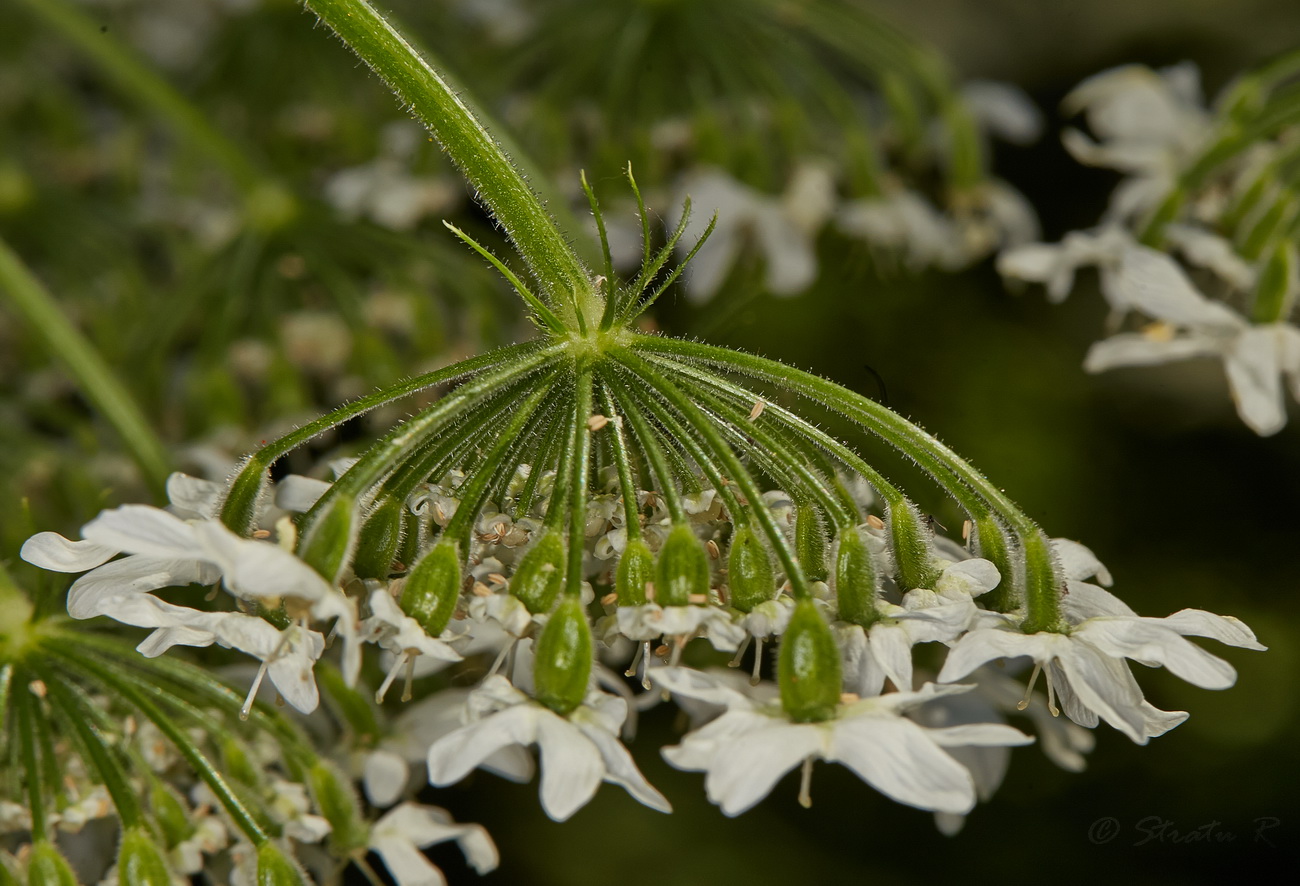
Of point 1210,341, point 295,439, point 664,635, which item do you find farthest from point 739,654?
point 1210,341

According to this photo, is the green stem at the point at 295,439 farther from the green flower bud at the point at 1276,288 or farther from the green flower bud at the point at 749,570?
the green flower bud at the point at 1276,288

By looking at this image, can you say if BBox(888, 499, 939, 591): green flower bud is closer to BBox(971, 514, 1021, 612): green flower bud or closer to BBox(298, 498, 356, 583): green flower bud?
BBox(971, 514, 1021, 612): green flower bud

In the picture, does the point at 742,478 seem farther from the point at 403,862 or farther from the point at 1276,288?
the point at 1276,288

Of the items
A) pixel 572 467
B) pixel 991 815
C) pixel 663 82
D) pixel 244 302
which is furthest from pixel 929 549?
pixel 991 815

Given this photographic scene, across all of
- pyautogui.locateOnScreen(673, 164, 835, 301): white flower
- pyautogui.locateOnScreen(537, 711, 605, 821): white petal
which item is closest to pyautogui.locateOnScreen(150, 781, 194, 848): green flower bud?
pyautogui.locateOnScreen(537, 711, 605, 821): white petal

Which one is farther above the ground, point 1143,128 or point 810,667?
point 1143,128

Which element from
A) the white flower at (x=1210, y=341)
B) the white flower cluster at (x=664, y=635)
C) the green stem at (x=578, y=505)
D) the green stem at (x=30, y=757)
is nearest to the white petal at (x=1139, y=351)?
the white flower at (x=1210, y=341)
